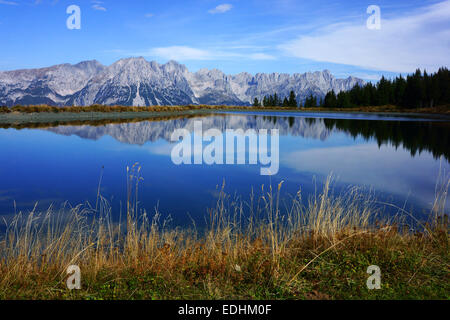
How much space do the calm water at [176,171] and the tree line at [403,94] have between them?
9383cm

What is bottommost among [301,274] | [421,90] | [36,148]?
[301,274]

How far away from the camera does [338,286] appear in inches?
230

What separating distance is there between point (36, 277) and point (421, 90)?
125 m

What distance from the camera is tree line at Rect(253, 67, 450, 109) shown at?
107312mm

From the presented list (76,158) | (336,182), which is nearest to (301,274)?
(336,182)

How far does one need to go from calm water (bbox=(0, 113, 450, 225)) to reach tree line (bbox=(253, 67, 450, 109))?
9383 cm

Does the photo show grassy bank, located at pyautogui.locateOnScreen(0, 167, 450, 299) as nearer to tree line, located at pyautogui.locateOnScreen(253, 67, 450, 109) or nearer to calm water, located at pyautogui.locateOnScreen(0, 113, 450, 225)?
calm water, located at pyautogui.locateOnScreen(0, 113, 450, 225)

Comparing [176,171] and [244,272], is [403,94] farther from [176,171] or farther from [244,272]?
[244,272]

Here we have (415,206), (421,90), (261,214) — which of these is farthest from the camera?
(421,90)

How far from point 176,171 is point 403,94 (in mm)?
121077

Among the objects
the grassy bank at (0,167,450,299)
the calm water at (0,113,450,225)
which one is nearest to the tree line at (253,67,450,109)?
the calm water at (0,113,450,225)

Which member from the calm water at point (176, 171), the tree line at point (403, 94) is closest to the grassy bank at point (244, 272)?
the calm water at point (176, 171)
